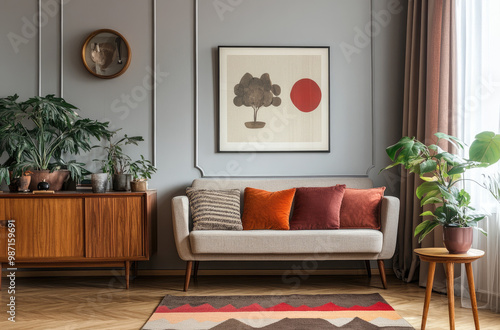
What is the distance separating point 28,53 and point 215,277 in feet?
8.03

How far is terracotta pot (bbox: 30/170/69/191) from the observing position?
3.68 m

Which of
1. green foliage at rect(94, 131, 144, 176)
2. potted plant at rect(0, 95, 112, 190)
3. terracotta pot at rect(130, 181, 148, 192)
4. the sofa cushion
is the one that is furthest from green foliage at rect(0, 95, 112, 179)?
the sofa cushion

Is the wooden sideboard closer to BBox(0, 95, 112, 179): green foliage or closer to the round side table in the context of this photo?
BBox(0, 95, 112, 179): green foliage

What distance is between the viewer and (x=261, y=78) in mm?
4059

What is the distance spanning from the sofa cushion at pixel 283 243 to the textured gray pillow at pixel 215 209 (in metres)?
0.18

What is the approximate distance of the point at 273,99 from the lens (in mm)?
4062

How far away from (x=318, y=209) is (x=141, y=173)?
58.7 inches

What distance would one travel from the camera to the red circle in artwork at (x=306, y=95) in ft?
13.3

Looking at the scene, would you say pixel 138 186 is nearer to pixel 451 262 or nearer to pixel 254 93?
pixel 254 93

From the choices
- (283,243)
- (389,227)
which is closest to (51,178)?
(283,243)

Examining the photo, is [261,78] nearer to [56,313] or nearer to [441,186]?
[441,186]

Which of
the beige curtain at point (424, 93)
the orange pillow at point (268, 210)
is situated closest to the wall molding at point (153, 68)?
the orange pillow at point (268, 210)

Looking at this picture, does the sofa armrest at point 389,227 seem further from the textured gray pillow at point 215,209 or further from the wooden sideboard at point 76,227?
the wooden sideboard at point 76,227

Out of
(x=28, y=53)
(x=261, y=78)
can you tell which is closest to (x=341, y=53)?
(x=261, y=78)
